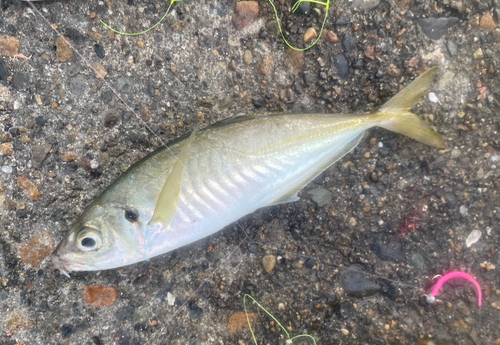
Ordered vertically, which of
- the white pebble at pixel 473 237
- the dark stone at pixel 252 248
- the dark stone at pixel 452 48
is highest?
the dark stone at pixel 452 48

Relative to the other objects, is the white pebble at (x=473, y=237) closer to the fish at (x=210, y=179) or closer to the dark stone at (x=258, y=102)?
the fish at (x=210, y=179)

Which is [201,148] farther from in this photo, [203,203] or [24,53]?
[24,53]

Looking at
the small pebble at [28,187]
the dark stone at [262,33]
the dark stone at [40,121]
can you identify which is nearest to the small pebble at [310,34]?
the dark stone at [262,33]

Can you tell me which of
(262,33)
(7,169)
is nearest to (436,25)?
(262,33)

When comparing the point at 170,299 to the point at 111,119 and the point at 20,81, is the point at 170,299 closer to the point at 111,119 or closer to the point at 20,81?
the point at 111,119

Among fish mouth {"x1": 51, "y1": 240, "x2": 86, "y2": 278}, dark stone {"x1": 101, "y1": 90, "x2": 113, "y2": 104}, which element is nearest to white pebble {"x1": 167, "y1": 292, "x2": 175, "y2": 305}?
fish mouth {"x1": 51, "y1": 240, "x2": 86, "y2": 278}

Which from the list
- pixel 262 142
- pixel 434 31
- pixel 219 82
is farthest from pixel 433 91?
pixel 219 82
